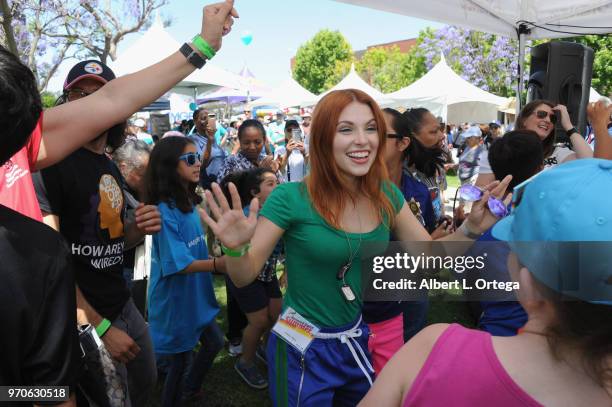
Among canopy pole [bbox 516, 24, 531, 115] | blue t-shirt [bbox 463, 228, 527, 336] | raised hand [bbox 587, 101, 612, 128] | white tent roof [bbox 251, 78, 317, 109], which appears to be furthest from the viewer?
white tent roof [bbox 251, 78, 317, 109]

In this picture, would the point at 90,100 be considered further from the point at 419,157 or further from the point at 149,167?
the point at 419,157

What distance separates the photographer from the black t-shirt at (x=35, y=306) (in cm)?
86

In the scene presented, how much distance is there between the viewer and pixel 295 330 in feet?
5.98

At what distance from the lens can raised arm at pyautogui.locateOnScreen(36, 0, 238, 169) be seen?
1.52 meters

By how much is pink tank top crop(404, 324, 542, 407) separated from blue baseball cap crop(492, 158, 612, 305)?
18 centimetres

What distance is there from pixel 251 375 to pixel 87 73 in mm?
2453

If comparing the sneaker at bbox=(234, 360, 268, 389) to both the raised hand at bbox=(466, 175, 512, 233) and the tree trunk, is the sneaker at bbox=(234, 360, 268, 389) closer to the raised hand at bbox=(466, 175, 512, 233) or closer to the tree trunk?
the raised hand at bbox=(466, 175, 512, 233)

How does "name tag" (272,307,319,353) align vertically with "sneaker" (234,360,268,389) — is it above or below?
above

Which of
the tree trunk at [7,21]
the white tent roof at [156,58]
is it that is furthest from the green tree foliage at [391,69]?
the tree trunk at [7,21]

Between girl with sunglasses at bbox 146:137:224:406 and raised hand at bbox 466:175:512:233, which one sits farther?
girl with sunglasses at bbox 146:137:224:406

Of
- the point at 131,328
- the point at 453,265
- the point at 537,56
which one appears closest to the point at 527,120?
the point at 537,56

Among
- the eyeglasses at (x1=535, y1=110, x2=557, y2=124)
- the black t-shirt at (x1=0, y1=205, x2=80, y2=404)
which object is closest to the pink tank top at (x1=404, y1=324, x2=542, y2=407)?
the black t-shirt at (x1=0, y1=205, x2=80, y2=404)

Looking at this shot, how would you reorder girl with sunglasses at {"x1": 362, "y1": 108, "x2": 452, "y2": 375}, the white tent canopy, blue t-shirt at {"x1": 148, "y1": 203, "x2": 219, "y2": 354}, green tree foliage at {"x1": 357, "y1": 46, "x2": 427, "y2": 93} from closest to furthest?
girl with sunglasses at {"x1": 362, "y1": 108, "x2": 452, "y2": 375}, blue t-shirt at {"x1": 148, "y1": 203, "x2": 219, "y2": 354}, the white tent canopy, green tree foliage at {"x1": 357, "y1": 46, "x2": 427, "y2": 93}

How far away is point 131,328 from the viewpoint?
2.19m
